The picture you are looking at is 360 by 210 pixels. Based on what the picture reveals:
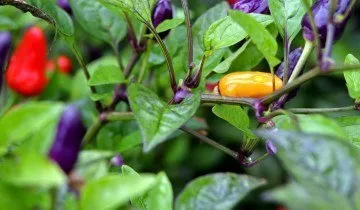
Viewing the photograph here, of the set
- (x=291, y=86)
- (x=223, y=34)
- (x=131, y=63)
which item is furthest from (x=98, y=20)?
(x=291, y=86)

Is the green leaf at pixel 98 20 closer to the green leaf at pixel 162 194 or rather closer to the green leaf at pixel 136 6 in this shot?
the green leaf at pixel 136 6

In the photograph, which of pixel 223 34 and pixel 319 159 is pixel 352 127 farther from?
pixel 319 159

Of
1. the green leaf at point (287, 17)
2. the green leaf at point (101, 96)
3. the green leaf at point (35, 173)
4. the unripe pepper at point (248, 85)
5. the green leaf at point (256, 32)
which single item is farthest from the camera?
the green leaf at point (101, 96)

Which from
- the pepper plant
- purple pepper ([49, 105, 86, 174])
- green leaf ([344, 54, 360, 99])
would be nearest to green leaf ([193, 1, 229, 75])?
the pepper plant

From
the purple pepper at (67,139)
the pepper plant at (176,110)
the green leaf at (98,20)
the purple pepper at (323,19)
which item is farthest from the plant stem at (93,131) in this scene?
the purple pepper at (67,139)

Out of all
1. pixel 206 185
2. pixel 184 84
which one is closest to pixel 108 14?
pixel 184 84

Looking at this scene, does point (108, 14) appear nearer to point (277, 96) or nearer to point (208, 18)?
point (208, 18)
